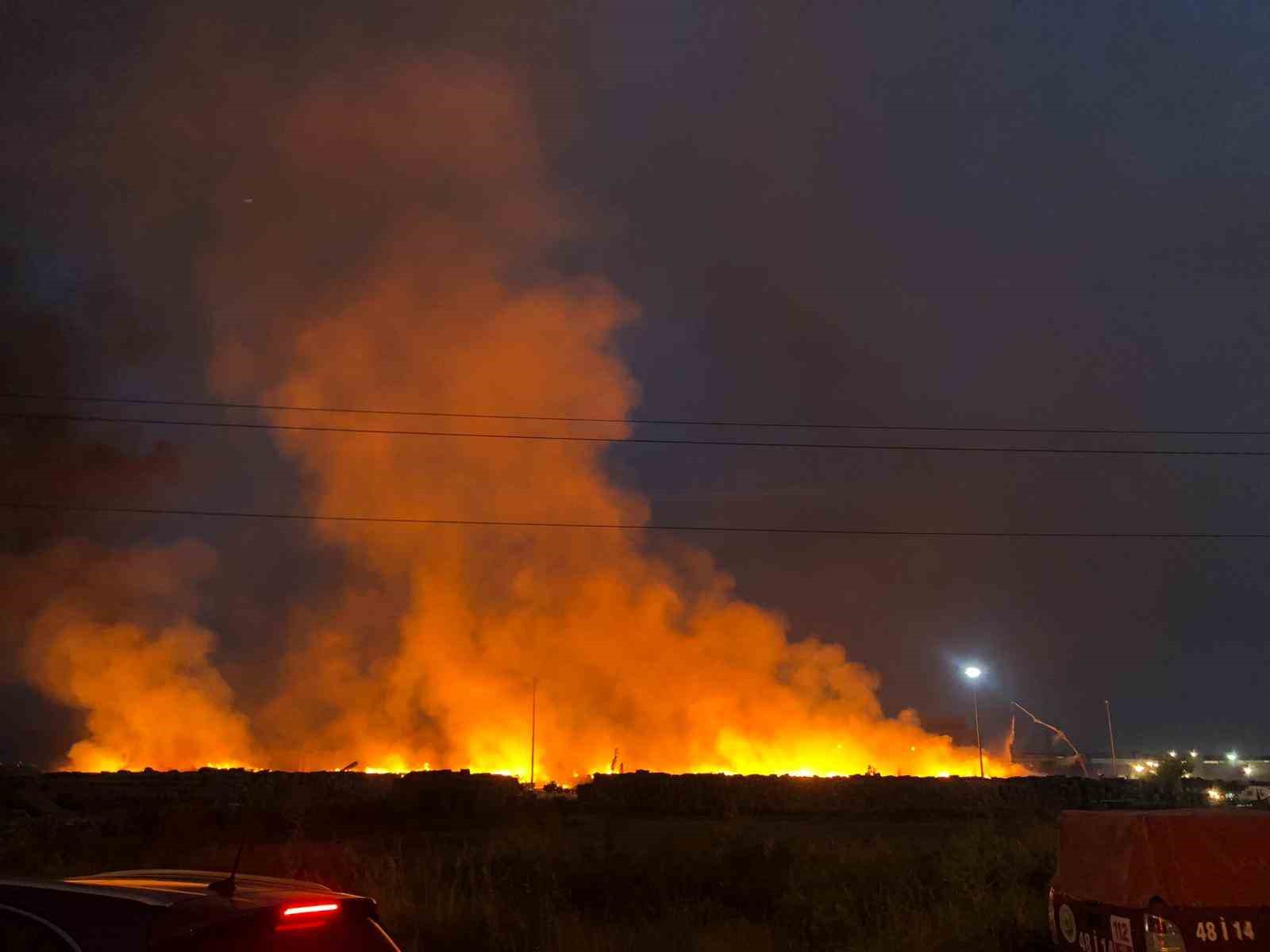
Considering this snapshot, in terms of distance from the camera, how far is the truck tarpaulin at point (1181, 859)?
7750 millimetres

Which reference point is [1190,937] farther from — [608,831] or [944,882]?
[608,831]

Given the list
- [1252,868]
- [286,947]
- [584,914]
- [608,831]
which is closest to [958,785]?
[608,831]

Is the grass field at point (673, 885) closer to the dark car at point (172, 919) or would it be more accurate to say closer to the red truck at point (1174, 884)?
the red truck at point (1174, 884)

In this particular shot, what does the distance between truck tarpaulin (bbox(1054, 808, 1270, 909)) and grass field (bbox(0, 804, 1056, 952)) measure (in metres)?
4.80

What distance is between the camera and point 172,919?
4363mm

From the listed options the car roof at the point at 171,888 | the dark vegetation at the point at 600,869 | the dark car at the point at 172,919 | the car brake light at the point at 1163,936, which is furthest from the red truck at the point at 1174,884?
the car roof at the point at 171,888

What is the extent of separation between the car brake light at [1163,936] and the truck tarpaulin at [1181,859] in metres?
0.15

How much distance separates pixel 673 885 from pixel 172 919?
1478cm

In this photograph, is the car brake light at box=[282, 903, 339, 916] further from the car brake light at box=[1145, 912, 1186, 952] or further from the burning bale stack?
the burning bale stack

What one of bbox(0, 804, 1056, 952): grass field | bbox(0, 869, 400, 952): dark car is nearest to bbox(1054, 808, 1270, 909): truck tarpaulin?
bbox(0, 804, 1056, 952): grass field

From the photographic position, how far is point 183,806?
3419 centimetres

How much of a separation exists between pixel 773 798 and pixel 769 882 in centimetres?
Result: 2883

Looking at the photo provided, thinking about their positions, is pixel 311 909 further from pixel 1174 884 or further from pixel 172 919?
pixel 1174 884

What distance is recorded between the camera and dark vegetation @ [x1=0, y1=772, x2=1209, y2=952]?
13.3 m
